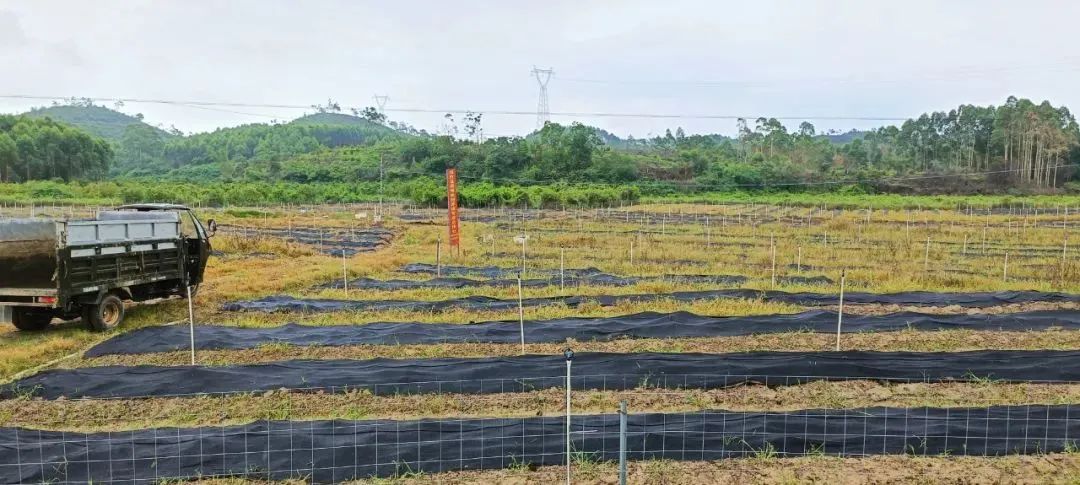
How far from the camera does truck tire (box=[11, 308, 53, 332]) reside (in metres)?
9.71

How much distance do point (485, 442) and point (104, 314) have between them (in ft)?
24.4

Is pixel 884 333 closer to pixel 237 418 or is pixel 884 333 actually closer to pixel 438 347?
pixel 438 347

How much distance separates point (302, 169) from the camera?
217 feet

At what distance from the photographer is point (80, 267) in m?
9.11

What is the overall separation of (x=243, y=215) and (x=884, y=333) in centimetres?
3340

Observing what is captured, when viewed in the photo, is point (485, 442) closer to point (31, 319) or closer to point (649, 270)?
point (31, 319)

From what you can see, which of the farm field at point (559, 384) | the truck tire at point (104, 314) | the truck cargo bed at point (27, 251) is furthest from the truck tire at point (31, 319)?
the truck tire at point (104, 314)

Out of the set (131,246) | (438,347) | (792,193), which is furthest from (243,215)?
(792,193)

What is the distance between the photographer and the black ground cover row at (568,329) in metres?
8.85

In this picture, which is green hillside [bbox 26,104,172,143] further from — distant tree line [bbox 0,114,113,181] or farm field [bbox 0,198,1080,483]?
farm field [bbox 0,198,1080,483]

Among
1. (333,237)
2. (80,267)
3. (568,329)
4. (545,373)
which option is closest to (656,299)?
(568,329)

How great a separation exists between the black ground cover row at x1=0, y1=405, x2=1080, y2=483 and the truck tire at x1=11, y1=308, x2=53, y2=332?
17.7ft

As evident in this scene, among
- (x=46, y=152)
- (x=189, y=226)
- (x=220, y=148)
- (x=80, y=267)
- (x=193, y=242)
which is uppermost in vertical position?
(x=220, y=148)

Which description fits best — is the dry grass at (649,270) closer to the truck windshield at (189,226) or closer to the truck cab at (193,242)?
the truck cab at (193,242)
